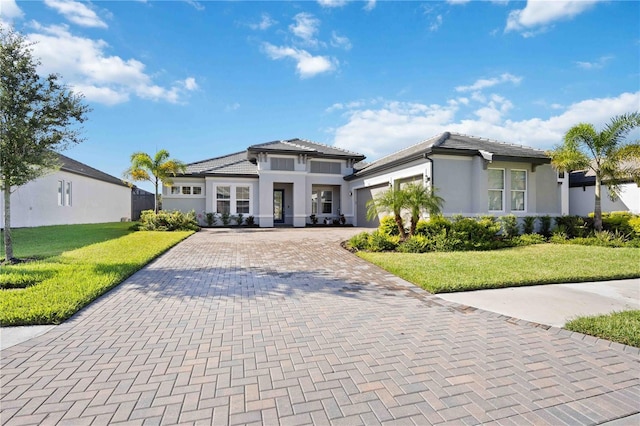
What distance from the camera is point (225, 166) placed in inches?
922

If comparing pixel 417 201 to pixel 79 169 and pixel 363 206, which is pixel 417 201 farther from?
pixel 79 169

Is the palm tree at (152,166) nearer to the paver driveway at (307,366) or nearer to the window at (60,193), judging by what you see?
the window at (60,193)

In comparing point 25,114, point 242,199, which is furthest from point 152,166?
point 25,114

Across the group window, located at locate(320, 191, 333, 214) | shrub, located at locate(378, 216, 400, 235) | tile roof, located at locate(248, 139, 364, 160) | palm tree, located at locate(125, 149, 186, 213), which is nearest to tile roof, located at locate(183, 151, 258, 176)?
palm tree, located at locate(125, 149, 186, 213)

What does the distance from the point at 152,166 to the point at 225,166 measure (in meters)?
5.12

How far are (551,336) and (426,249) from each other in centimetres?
709

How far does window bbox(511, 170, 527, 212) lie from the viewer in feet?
49.6

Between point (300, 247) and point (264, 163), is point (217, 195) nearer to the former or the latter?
point (264, 163)

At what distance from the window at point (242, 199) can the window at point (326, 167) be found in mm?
5077

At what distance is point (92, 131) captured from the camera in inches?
372

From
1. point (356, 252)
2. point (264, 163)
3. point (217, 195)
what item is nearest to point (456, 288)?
point (356, 252)

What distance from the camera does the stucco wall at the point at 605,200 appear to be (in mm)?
19625

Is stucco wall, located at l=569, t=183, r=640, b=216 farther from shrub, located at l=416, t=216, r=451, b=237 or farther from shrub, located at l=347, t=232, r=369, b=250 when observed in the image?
shrub, located at l=347, t=232, r=369, b=250

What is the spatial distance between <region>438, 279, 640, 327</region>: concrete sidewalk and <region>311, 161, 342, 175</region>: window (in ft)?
58.8
